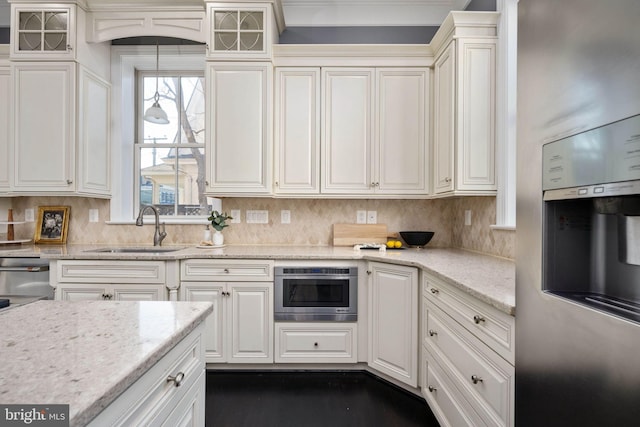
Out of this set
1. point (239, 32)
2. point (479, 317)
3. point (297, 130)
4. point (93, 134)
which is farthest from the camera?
point (93, 134)

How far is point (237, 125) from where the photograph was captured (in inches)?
102

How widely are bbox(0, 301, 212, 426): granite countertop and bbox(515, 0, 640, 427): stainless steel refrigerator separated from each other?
92cm

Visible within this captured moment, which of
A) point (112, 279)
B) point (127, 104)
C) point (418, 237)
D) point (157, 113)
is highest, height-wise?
point (127, 104)

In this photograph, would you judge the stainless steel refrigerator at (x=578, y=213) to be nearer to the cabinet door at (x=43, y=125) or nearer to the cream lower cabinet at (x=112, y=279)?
the cream lower cabinet at (x=112, y=279)

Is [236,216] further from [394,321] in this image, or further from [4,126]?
[4,126]

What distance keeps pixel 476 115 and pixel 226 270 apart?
6.93ft

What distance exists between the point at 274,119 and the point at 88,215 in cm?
202

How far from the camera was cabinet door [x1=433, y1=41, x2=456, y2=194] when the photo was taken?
7.62ft

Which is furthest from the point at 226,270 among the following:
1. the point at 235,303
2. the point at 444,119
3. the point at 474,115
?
the point at 474,115

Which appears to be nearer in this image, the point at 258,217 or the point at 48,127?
the point at 48,127

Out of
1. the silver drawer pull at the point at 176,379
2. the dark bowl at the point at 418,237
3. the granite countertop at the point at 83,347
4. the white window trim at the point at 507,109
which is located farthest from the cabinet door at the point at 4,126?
the white window trim at the point at 507,109

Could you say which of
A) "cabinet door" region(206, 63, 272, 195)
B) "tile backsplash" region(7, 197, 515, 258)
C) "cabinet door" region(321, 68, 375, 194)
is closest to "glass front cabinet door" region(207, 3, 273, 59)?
Answer: "cabinet door" region(206, 63, 272, 195)

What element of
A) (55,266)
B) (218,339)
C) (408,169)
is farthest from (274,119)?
(55,266)

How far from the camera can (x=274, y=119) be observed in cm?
268
